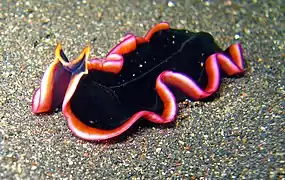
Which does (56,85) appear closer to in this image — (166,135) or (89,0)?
(166,135)

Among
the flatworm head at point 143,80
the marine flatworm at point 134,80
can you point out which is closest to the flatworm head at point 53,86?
the marine flatworm at point 134,80

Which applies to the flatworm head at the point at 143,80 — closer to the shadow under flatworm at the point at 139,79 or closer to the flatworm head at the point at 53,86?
the shadow under flatworm at the point at 139,79

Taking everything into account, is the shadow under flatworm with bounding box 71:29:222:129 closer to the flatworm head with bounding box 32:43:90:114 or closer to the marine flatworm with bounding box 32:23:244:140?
the marine flatworm with bounding box 32:23:244:140

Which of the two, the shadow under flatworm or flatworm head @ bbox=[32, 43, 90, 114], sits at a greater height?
the shadow under flatworm

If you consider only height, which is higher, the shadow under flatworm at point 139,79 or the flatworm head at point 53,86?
the shadow under flatworm at point 139,79

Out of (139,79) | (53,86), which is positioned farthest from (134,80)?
(53,86)

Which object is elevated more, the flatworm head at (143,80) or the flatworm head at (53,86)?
the flatworm head at (143,80)

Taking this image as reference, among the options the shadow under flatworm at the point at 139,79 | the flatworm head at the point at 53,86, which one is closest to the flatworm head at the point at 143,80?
the shadow under flatworm at the point at 139,79

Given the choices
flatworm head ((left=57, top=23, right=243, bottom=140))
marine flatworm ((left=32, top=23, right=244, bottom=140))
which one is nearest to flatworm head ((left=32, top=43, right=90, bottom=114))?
marine flatworm ((left=32, top=23, right=244, bottom=140))
